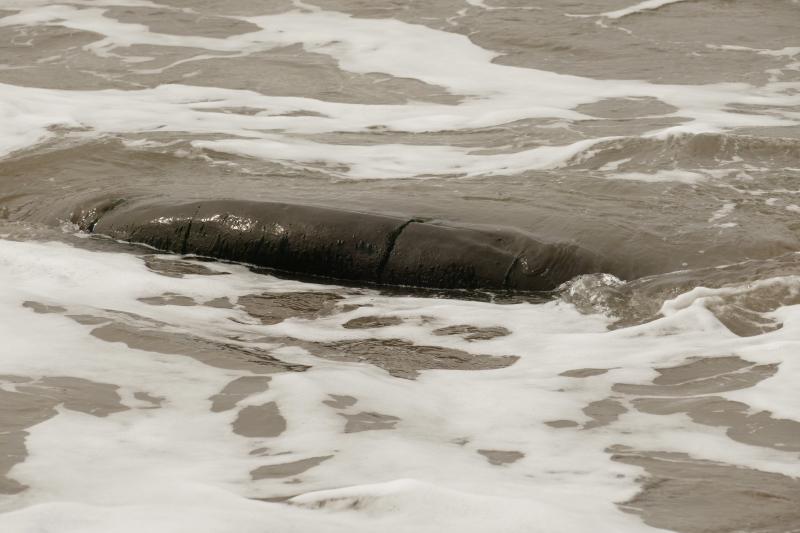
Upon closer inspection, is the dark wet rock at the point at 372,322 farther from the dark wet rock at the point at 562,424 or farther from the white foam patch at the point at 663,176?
the white foam patch at the point at 663,176

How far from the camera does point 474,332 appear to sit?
12.7 feet

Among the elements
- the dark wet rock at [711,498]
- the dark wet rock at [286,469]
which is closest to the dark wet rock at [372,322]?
the dark wet rock at [286,469]

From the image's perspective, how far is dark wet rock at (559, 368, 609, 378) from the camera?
10.9ft

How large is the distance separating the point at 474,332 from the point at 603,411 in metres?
1.00

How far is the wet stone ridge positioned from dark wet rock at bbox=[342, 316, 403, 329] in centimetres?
51

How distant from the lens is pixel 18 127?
24.1 ft

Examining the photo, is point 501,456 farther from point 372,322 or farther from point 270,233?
point 270,233

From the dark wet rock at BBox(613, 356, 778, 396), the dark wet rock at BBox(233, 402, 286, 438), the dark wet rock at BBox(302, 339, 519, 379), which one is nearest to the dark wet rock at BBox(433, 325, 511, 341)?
the dark wet rock at BBox(302, 339, 519, 379)

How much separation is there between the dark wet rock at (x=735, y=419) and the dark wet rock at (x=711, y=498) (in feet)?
0.82

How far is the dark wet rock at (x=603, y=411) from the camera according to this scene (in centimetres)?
286

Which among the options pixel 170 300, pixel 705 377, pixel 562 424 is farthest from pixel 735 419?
pixel 170 300

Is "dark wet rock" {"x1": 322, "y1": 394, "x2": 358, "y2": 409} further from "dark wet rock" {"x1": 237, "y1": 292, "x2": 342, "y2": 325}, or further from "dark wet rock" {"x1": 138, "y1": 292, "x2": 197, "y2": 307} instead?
"dark wet rock" {"x1": 138, "y1": 292, "x2": 197, "y2": 307}

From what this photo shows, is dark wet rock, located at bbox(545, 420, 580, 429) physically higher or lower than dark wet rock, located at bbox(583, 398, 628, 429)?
lower

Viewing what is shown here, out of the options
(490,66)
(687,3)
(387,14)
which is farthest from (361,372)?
(687,3)
